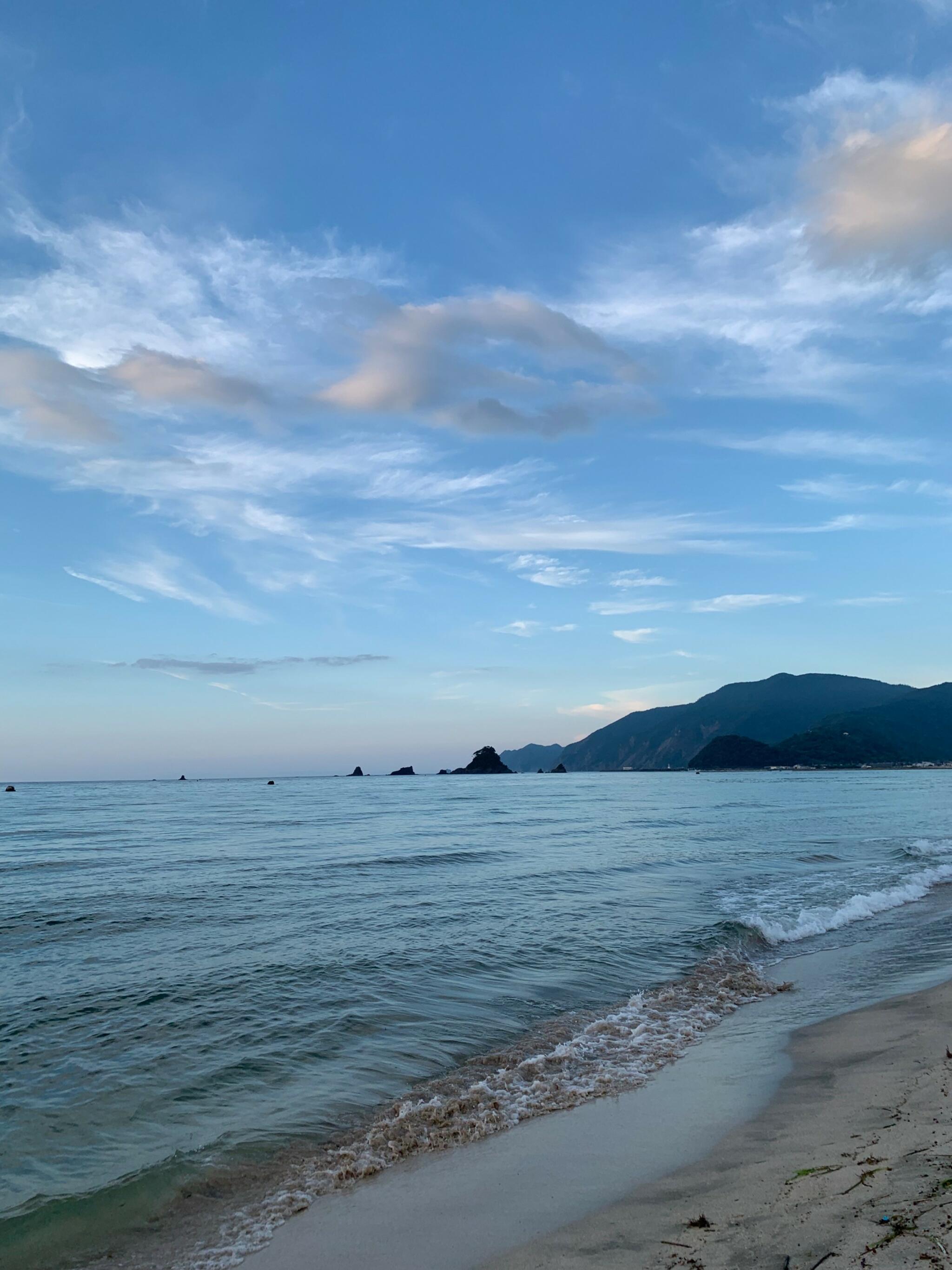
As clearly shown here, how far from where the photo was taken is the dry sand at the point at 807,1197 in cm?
414

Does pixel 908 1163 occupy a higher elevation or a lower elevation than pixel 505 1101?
higher

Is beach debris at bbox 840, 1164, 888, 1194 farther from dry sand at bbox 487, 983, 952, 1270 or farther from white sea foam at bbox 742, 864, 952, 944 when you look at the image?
white sea foam at bbox 742, 864, 952, 944

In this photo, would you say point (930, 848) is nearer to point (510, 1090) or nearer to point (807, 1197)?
point (510, 1090)

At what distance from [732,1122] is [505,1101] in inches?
94.2

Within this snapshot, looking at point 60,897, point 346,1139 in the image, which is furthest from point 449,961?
point 60,897

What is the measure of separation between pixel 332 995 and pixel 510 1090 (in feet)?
14.0

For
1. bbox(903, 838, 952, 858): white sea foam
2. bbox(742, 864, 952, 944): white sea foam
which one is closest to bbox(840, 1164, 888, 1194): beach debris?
bbox(742, 864, 952, 944): white sea foam

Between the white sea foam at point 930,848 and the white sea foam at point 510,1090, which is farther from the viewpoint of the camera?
the white sea foam at point 930,848

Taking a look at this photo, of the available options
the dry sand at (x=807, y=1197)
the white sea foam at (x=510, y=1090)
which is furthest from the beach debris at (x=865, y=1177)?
the white sea foam at (x=510, y=1090)

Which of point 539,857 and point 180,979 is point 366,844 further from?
point 180,979

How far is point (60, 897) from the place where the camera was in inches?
771

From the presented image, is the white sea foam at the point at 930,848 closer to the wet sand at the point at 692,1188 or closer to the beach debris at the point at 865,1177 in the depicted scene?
the wet sand at the point at 692,1188

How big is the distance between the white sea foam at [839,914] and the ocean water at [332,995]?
104 mm

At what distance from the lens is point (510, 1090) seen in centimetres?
832
